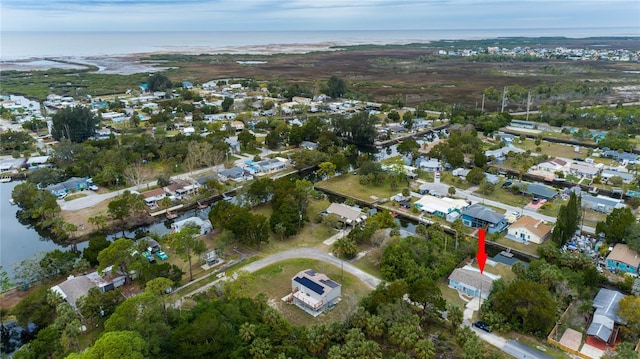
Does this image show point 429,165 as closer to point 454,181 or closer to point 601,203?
point 454,181

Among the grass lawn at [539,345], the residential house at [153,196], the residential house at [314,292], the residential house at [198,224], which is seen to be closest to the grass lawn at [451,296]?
the grass lawn at [539,345]

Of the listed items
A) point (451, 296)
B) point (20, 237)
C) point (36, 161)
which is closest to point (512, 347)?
point (451, 296)

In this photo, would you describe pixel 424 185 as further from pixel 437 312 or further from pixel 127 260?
pixel 127 260

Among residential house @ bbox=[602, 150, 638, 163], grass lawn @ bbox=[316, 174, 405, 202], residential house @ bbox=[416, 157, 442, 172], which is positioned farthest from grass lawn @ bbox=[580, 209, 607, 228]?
residential house @ bbox=[602, 150, 638, 163]

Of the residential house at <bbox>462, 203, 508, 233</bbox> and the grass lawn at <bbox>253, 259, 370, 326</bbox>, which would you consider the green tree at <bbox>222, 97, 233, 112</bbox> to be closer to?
the residential house at <bbox>462, 203, 508, 233</bbox>

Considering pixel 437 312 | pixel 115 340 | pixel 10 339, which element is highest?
pixel 115 340

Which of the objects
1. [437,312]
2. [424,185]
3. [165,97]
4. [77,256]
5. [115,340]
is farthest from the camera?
[165,97]

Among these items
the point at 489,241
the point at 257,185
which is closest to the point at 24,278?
the point at 257,185
